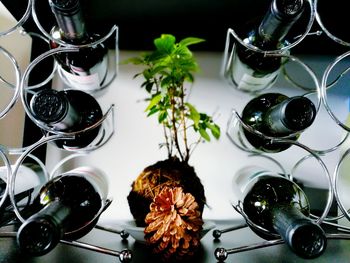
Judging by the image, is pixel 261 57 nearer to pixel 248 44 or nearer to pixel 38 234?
pixel 248 44

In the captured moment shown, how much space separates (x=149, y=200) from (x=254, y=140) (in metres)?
0.22

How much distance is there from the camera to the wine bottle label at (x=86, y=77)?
629 millimetres

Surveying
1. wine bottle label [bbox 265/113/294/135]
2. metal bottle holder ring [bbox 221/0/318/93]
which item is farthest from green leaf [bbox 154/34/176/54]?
wine bottle label [bbox 265/113/294/135]

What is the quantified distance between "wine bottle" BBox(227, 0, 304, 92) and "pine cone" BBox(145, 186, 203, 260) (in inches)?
10.1

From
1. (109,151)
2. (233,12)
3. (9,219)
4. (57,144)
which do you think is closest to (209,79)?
(233,12)

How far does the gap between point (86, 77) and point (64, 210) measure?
0.82 feet

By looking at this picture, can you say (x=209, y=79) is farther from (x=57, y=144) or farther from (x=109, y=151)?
(x=57, y=144)

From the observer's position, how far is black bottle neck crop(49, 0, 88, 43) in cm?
47

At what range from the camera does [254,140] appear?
0.67m

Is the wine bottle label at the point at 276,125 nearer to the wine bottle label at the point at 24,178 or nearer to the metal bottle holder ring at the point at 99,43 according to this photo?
the metal bottle holder ring at the point at 99,43

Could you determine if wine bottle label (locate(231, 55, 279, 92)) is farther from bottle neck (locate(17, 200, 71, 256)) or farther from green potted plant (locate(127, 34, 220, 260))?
bottle neck (locate(17, 200, 71, 256))

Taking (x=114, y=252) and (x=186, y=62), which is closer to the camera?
(x=114, y=252)

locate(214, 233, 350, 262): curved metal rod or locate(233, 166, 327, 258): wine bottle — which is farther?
locate(214, 233, 350, 262): curved metal rod

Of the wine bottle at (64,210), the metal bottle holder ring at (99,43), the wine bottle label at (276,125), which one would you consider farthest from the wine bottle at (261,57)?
the wine bottle at (64,210)
